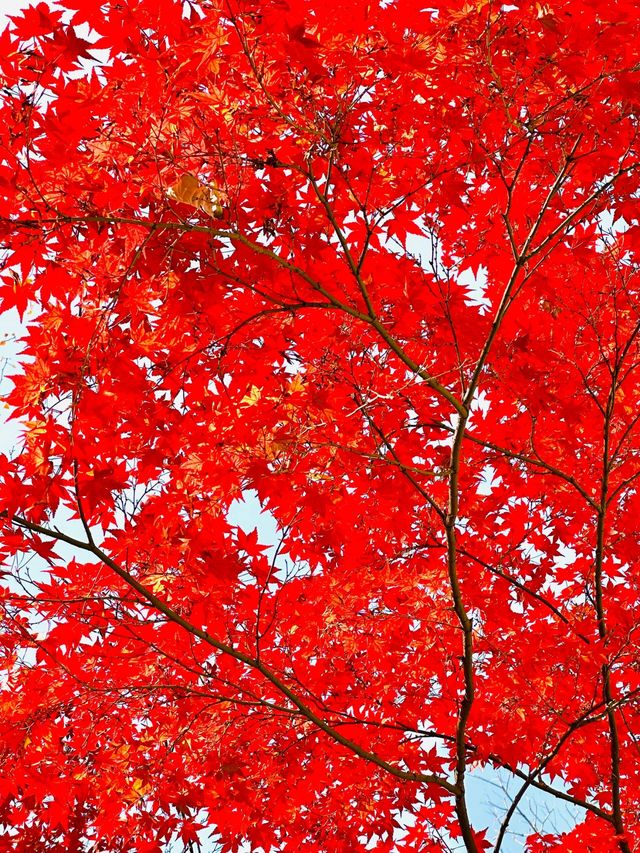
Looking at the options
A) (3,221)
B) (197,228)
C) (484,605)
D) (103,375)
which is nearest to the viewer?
(197,228)

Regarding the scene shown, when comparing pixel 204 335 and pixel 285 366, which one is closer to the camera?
pixel 204 335

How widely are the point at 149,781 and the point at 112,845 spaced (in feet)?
3.49

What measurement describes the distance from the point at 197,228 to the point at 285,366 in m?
1.43

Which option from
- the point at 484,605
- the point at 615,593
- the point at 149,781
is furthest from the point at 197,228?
the point at 615,593

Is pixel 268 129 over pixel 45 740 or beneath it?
over

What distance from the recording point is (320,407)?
3795 mm

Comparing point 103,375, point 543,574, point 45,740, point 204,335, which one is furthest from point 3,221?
point 543,574

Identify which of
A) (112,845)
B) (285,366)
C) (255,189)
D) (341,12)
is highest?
(341,12)

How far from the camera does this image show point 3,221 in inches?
123

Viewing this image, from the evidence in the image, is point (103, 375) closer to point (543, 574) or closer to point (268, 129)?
point (268, 129)

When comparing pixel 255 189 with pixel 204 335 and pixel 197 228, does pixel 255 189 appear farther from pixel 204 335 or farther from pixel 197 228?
pixel 197 228

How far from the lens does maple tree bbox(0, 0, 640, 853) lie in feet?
10.4

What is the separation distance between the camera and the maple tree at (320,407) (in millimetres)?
3174

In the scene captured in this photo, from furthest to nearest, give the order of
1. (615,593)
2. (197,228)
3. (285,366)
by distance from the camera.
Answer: (615,593), (285,366), (197,228)
